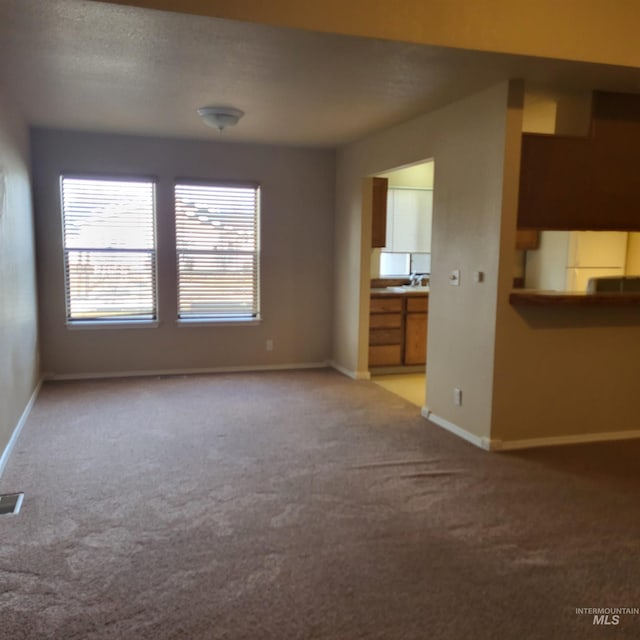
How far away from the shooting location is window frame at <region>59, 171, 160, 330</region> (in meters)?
5.66

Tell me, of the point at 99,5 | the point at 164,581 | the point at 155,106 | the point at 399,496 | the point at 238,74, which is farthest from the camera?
the point at 155,106

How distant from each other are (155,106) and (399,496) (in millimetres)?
3386

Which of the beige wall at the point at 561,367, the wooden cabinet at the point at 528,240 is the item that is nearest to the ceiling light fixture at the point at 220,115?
the beige wall at the point at 561,367

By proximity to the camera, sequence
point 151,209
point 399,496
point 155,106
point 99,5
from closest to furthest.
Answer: point 99,5 → point 399,496 → point 155,106 → point 151,209

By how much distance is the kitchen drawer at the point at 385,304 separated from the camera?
Answer: 609 cm

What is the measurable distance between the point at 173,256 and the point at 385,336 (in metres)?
2.43

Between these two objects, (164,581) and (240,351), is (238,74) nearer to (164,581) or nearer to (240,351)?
(164,581)

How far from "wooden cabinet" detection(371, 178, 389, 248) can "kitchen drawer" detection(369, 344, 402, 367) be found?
3.70ft

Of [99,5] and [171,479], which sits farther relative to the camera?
[171,479]

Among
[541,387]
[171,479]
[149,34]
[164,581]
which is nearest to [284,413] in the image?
[171,479]

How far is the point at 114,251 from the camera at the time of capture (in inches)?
230

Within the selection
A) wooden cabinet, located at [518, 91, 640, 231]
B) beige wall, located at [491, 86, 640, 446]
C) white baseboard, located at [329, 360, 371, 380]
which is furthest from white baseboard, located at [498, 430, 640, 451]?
white baseboard, located at [329, 360, 371, 380]

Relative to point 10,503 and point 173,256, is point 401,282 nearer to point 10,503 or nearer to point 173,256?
point 173,256

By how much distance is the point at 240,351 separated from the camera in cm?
636
